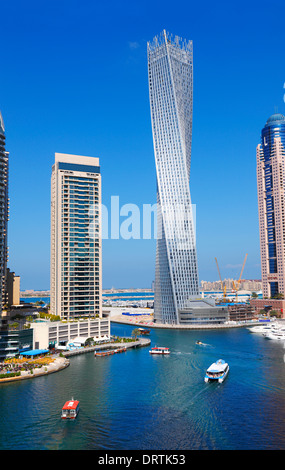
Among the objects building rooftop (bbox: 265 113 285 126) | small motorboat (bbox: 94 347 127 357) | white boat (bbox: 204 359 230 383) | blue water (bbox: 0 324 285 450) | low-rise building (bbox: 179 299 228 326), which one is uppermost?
building rooftop (bbox: 265 113 285 126)

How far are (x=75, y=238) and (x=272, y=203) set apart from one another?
104348 millimetres

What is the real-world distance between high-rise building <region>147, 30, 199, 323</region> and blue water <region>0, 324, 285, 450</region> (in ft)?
221

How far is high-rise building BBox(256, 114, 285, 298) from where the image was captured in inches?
7047

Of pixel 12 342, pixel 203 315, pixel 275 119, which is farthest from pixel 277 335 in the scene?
pixel 275 119

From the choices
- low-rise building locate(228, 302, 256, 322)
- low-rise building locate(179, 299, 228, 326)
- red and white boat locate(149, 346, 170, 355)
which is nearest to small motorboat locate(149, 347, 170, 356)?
red and white boat locate(149, 346, 170, 355)

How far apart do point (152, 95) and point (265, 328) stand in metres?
99.0

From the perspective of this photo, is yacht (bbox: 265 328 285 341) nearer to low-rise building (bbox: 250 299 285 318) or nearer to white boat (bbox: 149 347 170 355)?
white boat (bbox: 149 347 170 355)

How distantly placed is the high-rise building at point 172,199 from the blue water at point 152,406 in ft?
221

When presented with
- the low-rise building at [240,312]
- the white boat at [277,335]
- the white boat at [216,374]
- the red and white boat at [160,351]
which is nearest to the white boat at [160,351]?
the red and white boat at [160,351]

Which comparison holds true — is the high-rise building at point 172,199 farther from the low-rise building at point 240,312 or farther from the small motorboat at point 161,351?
the small motorboat at point 161,351

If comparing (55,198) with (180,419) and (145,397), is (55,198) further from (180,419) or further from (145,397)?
(180,419)

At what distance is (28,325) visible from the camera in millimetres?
95750

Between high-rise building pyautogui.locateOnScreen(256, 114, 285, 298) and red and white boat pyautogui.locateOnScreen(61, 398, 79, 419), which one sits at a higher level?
high-rise building pyautogui.locateOnScreen(256, 114, 285, 298)
